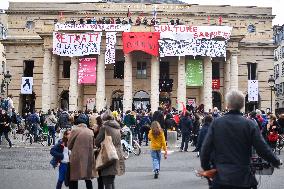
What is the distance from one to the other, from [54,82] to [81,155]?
150 feet

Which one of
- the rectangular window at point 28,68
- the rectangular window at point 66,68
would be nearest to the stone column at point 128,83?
the rectangular window at point 66,68

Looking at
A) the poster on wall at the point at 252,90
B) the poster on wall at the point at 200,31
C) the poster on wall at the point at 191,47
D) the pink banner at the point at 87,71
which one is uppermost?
the poster on wall at the point at 200,31

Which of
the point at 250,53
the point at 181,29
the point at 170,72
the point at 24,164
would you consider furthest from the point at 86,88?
the point at 24,164

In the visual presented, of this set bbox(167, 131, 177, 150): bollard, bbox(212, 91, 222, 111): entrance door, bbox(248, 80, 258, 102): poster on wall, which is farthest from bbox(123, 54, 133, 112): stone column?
bbox(167, 131, 177, 150): bollard

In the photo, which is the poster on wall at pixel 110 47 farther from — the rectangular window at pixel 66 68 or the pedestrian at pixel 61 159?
the pedestrian at pixel 61 159

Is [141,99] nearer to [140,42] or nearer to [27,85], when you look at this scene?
[140,42]

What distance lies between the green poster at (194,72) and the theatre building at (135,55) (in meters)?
0.10

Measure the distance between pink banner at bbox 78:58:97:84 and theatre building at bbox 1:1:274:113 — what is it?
3.9 inches

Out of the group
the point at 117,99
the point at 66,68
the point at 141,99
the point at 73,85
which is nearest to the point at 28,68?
the point at 66,68

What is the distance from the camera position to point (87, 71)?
1980 inches

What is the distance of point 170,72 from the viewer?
56875 mm

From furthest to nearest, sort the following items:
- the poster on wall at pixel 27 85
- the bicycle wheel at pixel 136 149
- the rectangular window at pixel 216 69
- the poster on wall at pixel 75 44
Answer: the rectangular window at pixel 216 69, the poster on wall at pixel 27 85, the poster on wall at pixel 75 44, the bicycle wheel at pixel 136 149

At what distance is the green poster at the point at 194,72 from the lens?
168ft

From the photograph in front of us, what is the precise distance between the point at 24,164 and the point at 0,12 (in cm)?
6549
